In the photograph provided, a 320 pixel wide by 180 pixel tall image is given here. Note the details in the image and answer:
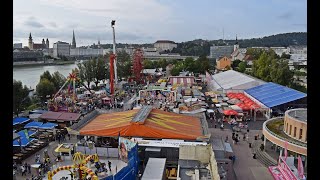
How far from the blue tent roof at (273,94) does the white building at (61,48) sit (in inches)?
3641

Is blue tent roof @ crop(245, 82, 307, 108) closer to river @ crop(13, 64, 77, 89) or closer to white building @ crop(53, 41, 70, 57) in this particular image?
river @ crop(13, 64, 77, 89)

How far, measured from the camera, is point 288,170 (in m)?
9.68

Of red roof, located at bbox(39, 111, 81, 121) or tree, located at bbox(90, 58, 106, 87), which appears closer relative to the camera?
red roof, located at bbox(39, 111, 81, 121)

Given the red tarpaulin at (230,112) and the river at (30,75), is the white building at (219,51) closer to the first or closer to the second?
the river at (30,75)

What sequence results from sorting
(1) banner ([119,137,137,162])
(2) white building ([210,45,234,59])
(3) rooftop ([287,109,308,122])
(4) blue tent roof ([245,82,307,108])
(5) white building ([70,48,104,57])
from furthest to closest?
1. (5) white building ([70,48,104,57])
2. (2) white building ([210,45,234,59])
3. (4) blue tent roof ([245,82,307,108])
4. (3) rooftop ([287,109,308,122])
5. (1) banner ([119,137,137,162])

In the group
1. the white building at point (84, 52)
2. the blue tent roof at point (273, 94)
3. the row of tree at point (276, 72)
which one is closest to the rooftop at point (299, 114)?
the blue tent roof at point (273, 94)

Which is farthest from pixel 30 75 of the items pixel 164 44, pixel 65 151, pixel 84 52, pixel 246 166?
pixel 164 44

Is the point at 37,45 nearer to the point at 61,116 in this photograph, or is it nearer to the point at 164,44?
the point at 164,44

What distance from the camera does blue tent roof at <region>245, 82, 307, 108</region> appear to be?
1867 cm

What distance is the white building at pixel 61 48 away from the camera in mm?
107150

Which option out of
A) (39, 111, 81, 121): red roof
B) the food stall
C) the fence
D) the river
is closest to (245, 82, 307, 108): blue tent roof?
the fence

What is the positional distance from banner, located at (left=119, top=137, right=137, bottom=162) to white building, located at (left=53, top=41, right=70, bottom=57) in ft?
327

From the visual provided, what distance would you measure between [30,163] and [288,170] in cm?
935
